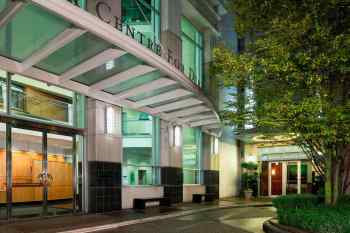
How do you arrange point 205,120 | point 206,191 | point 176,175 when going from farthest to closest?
point 206,191 → point 205,120 → point 176,175

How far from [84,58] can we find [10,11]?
130 inches

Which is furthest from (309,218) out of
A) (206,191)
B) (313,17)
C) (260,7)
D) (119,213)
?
(206,191)

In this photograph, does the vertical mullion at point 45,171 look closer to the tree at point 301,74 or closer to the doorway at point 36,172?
the doorway at point 36,172

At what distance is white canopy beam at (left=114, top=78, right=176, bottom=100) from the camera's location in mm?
13203

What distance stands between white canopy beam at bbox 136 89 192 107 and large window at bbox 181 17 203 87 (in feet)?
20.6

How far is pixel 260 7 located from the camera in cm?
1087

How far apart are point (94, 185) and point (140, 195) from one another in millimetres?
3203

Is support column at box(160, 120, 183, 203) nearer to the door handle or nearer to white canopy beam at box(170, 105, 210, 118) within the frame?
white canopy beam at box(170, 105, 210, 118)

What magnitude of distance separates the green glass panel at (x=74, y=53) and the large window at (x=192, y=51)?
1078 centimetres

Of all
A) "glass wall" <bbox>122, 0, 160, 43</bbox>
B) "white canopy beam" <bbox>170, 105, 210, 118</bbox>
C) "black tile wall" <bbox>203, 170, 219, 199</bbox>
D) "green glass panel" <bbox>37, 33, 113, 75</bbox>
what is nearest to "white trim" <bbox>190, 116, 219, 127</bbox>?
"white canopy beam" <bbox>170, 105, 210, 118</bbox>

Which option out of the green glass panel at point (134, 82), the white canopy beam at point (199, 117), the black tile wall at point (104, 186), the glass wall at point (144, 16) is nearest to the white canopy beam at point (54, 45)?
the green glass panel at point (134, 82)

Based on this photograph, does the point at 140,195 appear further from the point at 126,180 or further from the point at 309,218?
the point at 309,218

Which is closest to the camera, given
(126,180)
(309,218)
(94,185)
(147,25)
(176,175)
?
(309,218)

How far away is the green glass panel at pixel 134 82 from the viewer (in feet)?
41.5
